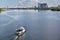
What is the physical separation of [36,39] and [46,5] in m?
27.1

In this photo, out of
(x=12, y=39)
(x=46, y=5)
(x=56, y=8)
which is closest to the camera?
(x=12, y=39)

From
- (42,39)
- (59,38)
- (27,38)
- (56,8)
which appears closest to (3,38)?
(27,38)

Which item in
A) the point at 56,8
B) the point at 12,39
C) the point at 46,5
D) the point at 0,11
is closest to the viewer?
the point at 12,39

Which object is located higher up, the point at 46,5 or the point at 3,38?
the point at 3,38

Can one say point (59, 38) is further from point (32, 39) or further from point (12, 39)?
point (12, 39)

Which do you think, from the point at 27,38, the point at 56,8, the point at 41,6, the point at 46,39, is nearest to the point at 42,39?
the point at 46,39

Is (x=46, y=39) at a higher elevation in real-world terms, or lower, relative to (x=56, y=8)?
higher

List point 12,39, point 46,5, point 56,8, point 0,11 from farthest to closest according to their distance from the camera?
point 46,5 → point 56,8 → point 0,11 → point 12,39

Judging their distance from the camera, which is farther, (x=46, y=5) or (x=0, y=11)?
(x=46, y=5)

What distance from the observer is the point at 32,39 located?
8.46m

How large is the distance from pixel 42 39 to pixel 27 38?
0.80m

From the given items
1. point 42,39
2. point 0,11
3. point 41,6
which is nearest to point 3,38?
point 42,39

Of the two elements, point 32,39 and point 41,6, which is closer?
point 32,39

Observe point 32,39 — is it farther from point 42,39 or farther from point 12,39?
point 12,39
